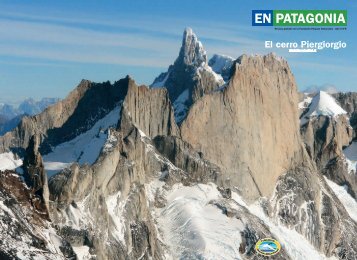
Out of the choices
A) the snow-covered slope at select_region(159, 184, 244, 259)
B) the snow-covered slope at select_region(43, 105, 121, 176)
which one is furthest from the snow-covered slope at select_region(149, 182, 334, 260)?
the snow-covered slope at select_region(43, 105, 121, 176)

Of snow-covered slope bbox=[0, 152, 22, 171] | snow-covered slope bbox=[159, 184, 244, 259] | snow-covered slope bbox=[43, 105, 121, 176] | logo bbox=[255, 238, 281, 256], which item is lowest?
logo bbox=[255, 238, 281, 256]

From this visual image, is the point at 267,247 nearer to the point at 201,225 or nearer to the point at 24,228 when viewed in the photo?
the point at 201,225

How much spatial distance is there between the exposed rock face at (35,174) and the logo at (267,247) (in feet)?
178

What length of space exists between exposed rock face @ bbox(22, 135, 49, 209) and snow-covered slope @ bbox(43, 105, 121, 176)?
55.0 feet

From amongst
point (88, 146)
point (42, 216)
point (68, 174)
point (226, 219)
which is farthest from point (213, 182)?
point (42, 216)

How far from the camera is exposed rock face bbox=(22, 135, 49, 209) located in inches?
5172

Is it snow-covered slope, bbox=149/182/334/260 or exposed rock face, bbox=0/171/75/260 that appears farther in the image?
snow-covered slope, bbox=149/182/334/260

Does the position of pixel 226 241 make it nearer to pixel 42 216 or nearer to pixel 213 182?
pixel 213 182

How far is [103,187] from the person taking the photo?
15138 cm

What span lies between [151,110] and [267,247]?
45.4 metres

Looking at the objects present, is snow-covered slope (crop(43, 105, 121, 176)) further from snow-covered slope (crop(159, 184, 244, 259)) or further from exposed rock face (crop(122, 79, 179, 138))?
snow-covered slope (crop(159, 184, 244, 259))

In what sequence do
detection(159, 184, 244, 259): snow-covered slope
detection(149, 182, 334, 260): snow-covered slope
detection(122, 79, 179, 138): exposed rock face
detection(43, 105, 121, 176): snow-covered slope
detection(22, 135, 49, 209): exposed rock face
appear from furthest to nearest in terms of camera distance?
detection(122, 79, 179, 138): exposed rock face, detection(43, 105, 121, 176): snow-covered slope, detection(149, 182, 334, 260): snow-covered slope, detection(159, 184, 244, 259): snow-covered slope, detection(22, 135, 49, 209): exposed rock face

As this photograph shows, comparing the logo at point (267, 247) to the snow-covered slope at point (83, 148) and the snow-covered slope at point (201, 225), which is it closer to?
the snow-covered slope at point (201, 225)

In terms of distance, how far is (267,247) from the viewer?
563 ft
